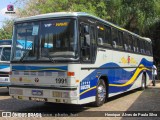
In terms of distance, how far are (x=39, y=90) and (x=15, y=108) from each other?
174 centimetres

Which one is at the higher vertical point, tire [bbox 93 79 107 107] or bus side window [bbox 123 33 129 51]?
bus side window [bbox 123 33 129 51]

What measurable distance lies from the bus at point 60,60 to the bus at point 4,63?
4855mm

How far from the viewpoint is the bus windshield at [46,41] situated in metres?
9.56

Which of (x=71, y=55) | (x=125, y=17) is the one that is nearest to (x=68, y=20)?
(x=71, y=55)

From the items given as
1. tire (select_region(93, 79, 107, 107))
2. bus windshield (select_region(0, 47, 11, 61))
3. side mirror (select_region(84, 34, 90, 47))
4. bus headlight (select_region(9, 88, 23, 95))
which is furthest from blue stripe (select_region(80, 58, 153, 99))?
bus windshield (select_region(0, 47, 11, 61))

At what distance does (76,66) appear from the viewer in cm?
945

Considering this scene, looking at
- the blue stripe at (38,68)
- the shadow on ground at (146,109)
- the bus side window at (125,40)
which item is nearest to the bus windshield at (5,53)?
the blue stripe at (38,68)

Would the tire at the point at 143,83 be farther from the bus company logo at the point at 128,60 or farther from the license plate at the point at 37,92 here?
the license plate at the point at 37,92

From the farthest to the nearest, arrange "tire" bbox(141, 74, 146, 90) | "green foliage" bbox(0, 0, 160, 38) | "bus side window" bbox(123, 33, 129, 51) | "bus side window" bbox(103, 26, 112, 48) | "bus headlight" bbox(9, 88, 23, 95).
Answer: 1. "green foliage" bbox(0, 0, 160, 38)
2. "tire" bbox(141, 74, 146, 90)
3. "bus side window" bbox(123, 33, 129, 51)
4. "bus side window" bbox(103, 26, 112, 48)
5. "bus headlight" bbox(9, 88, 23, 95)

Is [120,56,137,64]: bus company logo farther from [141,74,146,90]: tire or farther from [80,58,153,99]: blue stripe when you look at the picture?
[141,74,146,90]: tire

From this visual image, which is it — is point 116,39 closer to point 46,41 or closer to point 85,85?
point 85,85

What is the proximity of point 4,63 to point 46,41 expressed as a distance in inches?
239

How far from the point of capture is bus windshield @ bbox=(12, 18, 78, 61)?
376 inches

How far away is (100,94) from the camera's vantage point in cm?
1141
